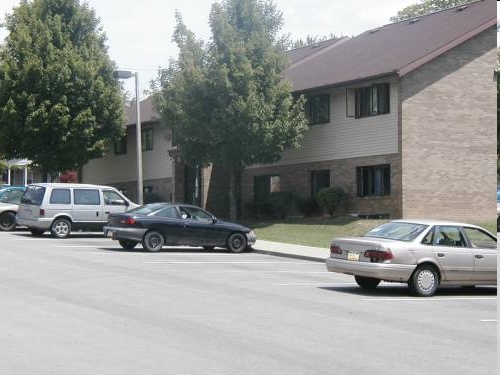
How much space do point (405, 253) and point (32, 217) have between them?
645 inches

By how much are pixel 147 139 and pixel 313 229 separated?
20590 millimetres

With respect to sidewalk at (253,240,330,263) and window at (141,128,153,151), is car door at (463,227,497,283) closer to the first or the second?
sidewalk at (253,240,330,263)

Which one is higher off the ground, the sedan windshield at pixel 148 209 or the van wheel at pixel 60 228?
the sedan windshield at pixel 148 209

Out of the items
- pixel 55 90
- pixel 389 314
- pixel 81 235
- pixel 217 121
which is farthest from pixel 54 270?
pixel 55 90

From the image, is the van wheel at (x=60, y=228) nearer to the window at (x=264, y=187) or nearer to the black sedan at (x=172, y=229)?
the black sedan at (x=172, y=229)

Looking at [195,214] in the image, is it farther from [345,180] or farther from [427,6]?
[427,6]

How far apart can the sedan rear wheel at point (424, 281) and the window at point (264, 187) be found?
1030 inches

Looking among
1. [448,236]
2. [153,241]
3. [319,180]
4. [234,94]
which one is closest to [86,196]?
[153,241]

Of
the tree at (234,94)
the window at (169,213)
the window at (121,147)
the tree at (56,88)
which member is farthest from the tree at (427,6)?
the window at (169,213)

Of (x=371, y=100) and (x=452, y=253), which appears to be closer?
(x=452, y=253)

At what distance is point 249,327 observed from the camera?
12.6 meters

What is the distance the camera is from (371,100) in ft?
126

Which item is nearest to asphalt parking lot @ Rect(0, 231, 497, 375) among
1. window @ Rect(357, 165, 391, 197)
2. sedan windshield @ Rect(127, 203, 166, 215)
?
sedan windshield @ Rect(127, 203, 166, 215)

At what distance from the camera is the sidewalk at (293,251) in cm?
2612
